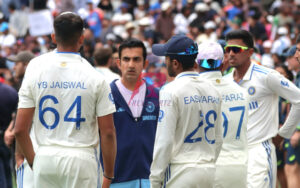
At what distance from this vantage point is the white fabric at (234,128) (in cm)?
669

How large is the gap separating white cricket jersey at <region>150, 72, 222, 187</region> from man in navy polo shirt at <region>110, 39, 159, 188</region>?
1218mm

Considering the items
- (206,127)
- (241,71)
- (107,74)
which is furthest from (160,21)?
(206,127)

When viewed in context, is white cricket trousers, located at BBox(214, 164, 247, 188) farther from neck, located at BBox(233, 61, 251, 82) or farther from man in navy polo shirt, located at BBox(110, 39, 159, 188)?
neck, located at BBox(233, 61, 251, 82)

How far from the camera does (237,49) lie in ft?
25.9

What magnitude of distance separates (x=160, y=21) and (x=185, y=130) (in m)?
18.6

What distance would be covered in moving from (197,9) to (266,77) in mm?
16245

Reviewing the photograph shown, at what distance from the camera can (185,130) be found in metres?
5.74

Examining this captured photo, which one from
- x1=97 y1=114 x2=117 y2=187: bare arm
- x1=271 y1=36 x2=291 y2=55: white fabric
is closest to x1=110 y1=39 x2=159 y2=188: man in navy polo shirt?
x1=97 y1=114 x2=117 y2=187: bare arm

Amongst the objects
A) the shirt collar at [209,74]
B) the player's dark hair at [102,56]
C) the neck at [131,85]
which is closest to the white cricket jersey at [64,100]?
the shirt collar at [209,74]

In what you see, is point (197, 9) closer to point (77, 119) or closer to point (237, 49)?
point (237, 49)

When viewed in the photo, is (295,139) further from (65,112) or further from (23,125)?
(23,125)

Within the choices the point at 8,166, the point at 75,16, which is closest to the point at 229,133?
the point at 75,16

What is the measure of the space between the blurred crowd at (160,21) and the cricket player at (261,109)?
360 inches

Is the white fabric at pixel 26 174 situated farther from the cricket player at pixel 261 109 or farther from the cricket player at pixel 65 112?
the cricket player at pixel 261 109
